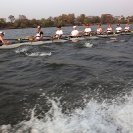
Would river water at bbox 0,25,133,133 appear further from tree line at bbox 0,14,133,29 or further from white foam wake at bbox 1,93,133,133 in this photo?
tree line at bbox 0,14,133,29

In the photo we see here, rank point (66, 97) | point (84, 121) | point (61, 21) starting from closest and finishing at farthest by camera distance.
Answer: point (84, 121) < point (66, 97) < point (61, 21)

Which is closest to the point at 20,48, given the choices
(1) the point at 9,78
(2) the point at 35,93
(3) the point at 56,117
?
(1) the point at 9,78

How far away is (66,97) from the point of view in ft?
20.3

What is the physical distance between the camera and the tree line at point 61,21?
113812 mm

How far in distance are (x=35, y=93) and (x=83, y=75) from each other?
2896mm

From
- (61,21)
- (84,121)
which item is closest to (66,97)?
(84,121)

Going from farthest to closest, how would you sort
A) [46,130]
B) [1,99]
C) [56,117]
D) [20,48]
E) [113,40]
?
[113,40] < [20,48] < [1,99] < [56,117] < [46,130]

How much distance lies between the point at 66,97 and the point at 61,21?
150167 mm

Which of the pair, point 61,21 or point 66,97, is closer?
point 66,97

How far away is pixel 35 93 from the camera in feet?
21.7

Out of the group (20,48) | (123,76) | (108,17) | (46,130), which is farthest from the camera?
(108,17)

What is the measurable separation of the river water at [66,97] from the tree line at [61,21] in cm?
9000

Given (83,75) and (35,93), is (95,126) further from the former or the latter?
(83,75)

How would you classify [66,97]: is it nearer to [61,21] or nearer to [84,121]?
[84,121]
